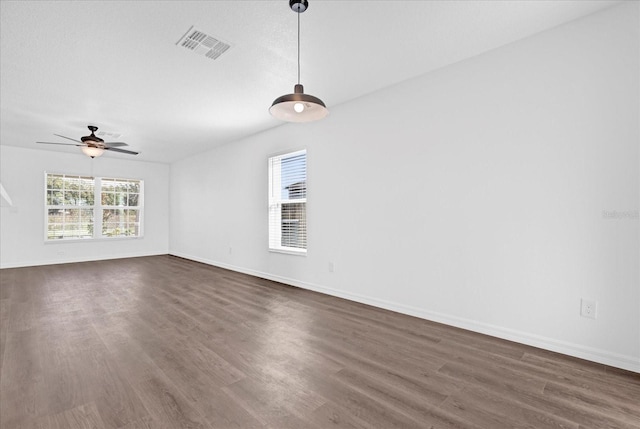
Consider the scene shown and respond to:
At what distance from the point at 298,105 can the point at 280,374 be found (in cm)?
192

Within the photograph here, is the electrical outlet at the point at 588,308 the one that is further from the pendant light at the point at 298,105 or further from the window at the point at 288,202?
the window at the point at 288,202

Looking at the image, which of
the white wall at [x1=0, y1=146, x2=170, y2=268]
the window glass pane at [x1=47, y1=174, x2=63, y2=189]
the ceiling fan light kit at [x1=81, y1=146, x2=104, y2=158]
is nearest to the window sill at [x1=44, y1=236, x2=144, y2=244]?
the white wall at [x1=0, y1=146, x2=170, y2=268]

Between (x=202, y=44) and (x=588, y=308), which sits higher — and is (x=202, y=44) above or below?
above

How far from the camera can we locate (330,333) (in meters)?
2.85

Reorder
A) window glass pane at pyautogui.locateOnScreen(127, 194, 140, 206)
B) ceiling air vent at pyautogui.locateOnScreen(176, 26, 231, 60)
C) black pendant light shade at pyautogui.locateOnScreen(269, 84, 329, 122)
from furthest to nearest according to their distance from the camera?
window glass pane at pyautogui.locateOnScreen(127, 194, 140, 206) < ceiling air vent at pyautogui.locateOnScreen(176, 26, 231, 60) < black pendant light shade at pyautogui.locateOnScreen(269, 84, 329, 122)

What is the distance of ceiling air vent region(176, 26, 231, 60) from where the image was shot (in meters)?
2.62

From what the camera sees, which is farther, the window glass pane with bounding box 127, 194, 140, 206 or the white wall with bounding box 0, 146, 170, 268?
the window glass pane with bounding box 127, 194, 140, 206

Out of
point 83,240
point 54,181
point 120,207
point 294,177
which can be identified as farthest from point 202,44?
point 83,240

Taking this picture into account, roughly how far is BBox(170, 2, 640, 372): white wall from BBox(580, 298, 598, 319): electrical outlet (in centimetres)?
3

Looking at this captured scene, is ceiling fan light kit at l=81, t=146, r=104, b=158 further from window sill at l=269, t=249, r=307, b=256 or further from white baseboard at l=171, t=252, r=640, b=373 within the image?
white baseboard at l=171, t=252, r=640, b=373

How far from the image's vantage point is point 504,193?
275cm

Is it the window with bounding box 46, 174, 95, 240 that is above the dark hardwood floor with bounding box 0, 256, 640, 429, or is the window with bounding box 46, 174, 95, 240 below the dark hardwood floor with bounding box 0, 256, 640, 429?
above

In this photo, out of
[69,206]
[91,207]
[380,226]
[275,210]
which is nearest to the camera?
[380,226]

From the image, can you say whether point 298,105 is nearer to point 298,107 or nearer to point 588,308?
point 298,107
